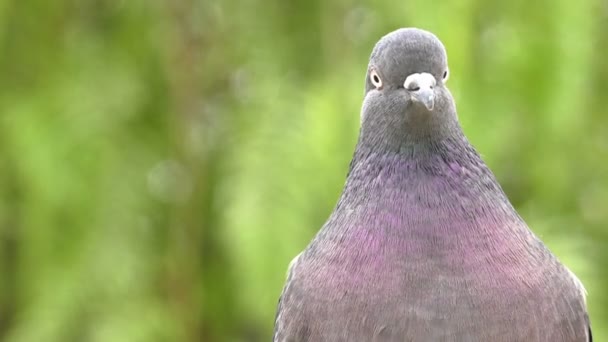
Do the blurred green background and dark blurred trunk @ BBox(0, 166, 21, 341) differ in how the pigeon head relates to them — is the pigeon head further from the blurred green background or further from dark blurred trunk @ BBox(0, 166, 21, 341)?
dark blurred trunk @ BBox(0, 166, 21, 341)

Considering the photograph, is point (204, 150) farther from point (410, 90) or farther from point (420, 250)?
point (420, 250)

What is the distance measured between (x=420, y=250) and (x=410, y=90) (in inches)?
9.9

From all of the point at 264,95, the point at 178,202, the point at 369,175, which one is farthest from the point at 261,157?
the point at 369,175

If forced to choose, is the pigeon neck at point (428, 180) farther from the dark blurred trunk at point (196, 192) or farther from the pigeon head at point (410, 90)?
the dark blurred trunk at point (196, 192)

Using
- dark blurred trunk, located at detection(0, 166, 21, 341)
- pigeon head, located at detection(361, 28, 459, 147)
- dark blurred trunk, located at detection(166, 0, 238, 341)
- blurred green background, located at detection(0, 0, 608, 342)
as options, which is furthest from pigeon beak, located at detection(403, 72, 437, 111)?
dark blurred trunk, located at detection(0, 166, 21, 341)

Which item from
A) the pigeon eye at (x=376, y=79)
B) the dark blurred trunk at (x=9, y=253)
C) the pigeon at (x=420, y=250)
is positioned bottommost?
the pigeon at (x=420, y=250)

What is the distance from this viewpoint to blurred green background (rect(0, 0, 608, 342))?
2779 mm

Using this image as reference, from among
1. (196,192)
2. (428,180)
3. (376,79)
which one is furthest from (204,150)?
(428,180)

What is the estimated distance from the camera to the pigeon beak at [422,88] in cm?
158

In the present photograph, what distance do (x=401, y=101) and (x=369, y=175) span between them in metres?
0.12

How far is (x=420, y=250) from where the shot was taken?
1540 millimetres

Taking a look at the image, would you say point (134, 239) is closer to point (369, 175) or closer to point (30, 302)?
point (30, 302)

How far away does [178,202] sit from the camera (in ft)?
10.7

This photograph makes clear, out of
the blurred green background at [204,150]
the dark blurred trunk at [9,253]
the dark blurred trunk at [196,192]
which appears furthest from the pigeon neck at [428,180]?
the dark blurred trunk at [9,253]
